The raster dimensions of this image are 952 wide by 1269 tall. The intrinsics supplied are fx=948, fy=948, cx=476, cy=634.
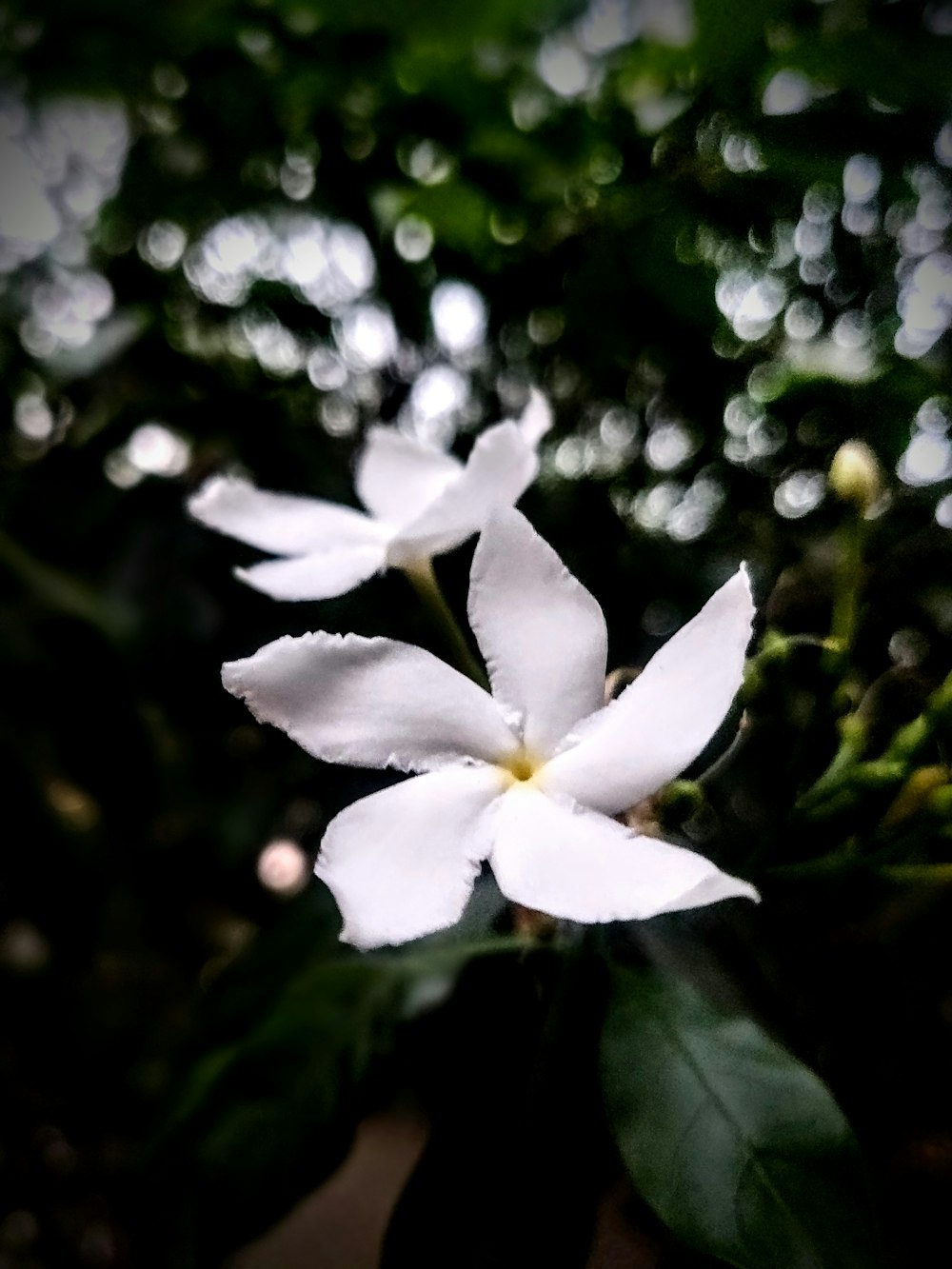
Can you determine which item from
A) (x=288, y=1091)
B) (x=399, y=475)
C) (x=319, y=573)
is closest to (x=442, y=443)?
(x=399, y=475)

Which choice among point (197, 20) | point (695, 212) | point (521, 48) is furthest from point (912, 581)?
point (197, 20)

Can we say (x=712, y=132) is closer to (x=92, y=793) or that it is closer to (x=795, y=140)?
(x=795, y=140)

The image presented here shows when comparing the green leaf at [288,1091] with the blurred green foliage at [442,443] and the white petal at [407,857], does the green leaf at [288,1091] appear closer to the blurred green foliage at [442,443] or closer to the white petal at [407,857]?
the blurred green foliage at [442,443]

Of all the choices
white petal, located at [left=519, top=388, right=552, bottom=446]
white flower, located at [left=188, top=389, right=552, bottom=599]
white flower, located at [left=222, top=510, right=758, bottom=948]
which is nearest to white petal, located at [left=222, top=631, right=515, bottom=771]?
white flower, located at [left=222, top=510, right=758, bottom=948]

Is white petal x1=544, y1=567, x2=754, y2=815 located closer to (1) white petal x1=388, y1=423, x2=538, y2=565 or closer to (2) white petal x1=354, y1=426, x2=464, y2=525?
(1) white petal x1=388, y1=423, x2=538, y2=565

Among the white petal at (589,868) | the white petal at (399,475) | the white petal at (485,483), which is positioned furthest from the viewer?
the white petal at (399,475)

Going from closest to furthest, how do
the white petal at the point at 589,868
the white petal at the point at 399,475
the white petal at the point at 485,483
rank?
the white petal at the point at 589,868 < the white petal at the point at 485,483 < the white petal at the point at 399,475

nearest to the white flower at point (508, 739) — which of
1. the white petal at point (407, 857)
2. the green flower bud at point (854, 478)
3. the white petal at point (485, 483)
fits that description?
the white petal at point (407, 857)
